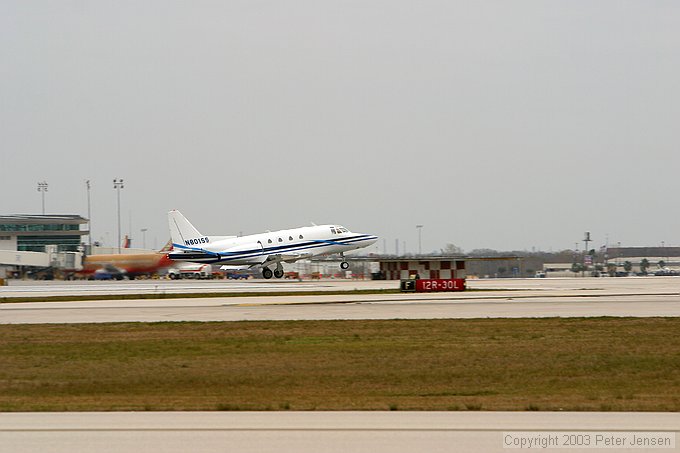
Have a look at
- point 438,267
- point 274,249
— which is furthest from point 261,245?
point 438,267

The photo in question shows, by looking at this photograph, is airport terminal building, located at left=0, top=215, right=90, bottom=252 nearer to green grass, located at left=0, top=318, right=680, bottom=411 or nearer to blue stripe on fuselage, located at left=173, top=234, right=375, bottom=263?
blue stripe on fuselage, located at left=173, top=234, right=375, bottom=263

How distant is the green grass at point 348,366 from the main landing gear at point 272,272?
56.1 m

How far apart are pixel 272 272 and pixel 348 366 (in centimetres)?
6909

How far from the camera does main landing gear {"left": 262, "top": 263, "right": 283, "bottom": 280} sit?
91738 millimetres
